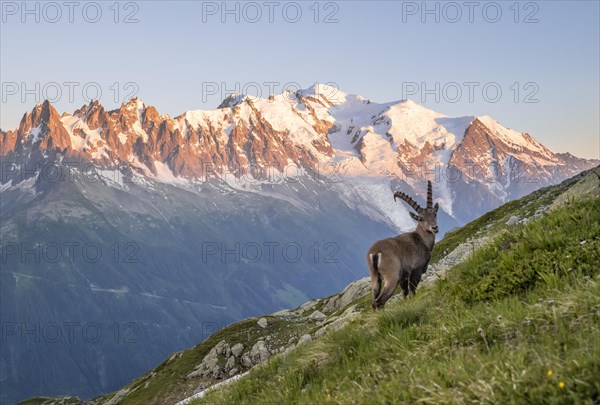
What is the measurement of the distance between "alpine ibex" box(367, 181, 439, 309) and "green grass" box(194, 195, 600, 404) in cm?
545

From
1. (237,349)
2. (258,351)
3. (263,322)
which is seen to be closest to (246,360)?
(258,351)

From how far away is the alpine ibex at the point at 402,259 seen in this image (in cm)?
1648

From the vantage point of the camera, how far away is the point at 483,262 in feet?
34.5

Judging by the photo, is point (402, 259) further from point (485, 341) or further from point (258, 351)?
point (258, 351)

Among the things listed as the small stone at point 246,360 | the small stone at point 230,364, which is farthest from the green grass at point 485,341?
the small stone at point 230,364

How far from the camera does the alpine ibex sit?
54.1ft

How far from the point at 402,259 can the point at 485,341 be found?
1096cm

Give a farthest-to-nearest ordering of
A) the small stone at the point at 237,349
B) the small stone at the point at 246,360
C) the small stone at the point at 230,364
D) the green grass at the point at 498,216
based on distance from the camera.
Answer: the small stone at the point at 237,349
the small stone at the point at 230,364
the small stone at the point at 246,360
the green grass at the point at 498,216

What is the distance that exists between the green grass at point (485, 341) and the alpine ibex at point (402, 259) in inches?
214

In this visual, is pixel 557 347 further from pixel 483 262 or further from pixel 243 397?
pixel 243 397

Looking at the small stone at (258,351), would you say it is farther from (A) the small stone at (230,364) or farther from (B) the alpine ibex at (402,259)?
(B) the alpine ibex at (402,259)

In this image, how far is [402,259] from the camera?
1750 cm

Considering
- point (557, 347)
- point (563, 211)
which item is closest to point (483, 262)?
point (563, 211)

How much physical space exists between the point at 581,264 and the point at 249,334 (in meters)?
57.0
